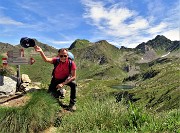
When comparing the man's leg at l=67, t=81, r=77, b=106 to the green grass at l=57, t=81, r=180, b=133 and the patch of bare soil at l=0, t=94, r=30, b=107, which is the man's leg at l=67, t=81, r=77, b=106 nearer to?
the patch of bare soil at l=0, t=94, r=30, b=107

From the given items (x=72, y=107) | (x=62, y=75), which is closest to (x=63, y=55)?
(x=62, y=75)

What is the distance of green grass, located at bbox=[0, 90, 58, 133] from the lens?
11.7 metres

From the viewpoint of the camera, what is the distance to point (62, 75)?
47.0 feet

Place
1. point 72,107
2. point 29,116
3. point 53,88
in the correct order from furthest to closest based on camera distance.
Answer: point 53,88 → point 72,107 → point 29,116

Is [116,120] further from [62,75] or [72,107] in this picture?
[62,75]

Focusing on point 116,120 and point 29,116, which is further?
point 29,116

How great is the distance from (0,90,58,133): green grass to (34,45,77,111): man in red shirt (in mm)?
1376

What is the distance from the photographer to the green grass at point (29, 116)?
11727mm

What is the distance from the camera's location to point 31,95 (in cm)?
1333

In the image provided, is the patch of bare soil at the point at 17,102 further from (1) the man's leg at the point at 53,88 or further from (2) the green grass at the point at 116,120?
(2) the green grass at the point at 116,120

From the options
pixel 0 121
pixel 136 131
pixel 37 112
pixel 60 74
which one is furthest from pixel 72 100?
pixel 136 131

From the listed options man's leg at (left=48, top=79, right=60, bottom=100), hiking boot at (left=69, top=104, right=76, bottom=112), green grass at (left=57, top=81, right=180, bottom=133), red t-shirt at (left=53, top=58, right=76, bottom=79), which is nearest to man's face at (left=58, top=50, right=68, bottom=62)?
red t-shirt at (left=53, top=58, right=76, bottom=79)

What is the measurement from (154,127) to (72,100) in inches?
220

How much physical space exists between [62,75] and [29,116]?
303cm
